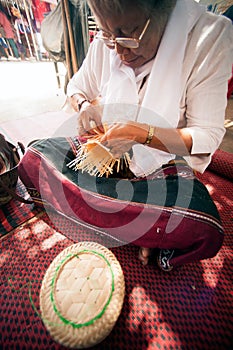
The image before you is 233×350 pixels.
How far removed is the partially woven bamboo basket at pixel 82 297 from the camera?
55cm

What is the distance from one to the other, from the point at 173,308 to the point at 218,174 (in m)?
1.22

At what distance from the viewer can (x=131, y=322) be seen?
2.32ft

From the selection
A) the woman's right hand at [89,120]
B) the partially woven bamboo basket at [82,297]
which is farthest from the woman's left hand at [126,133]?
the partially woven bamboo basket at [82,297]

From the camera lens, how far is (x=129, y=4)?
0.53 m

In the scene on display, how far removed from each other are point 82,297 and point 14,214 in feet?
2.51

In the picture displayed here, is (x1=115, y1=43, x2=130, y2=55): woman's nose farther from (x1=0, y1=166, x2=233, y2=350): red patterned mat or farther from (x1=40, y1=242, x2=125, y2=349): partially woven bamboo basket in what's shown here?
(x1=0, y1=166, x2=233, y2=350): red patterned mat

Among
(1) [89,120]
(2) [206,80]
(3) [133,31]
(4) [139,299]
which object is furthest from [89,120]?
(4) [139,299]

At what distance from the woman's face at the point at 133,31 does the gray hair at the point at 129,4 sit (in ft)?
→ 0.04

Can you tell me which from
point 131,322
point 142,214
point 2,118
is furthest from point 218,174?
point 2,118

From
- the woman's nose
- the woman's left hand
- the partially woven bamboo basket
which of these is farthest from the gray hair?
the partially woven bamboo basket

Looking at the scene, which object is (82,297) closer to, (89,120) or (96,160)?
(96,160)

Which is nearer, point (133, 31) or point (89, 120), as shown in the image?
point (133, 31)

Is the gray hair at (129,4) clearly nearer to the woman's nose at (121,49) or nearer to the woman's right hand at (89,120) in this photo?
the woman's nose at (121,49)

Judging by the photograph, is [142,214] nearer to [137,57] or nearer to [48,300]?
[48,300]
